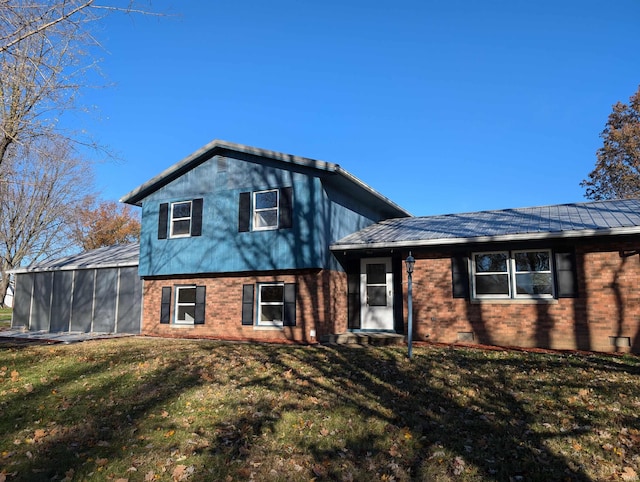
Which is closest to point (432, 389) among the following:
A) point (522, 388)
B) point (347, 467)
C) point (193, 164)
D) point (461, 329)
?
point (522, 388)

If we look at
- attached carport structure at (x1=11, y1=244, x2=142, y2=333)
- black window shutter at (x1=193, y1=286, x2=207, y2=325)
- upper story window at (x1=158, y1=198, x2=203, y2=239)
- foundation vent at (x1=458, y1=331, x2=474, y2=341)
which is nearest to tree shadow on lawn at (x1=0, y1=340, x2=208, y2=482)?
black window shutter at (x1=193, y1=286, x2=207, y2=325)

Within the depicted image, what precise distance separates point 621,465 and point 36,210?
41.5 m

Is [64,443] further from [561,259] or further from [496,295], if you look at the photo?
[561,259]

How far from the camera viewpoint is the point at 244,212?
47.2 ft

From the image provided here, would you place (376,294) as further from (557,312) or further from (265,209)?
(557,312)

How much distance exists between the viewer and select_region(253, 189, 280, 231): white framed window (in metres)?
14.1

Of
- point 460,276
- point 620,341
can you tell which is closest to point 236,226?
point 460,276

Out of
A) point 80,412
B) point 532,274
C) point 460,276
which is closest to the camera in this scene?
point 80,412

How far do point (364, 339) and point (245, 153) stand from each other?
23.3 feet

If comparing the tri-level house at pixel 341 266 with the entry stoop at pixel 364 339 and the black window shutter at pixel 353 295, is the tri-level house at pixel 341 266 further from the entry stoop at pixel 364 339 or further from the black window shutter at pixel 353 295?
the entry stoop at pixel 364 339

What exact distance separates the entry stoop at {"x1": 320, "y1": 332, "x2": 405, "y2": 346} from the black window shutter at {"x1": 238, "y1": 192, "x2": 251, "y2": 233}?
14.5ft

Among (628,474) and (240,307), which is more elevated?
(240,307)

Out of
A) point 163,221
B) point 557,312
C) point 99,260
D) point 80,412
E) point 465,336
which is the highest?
point 163,221

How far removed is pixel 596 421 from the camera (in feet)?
18.2
